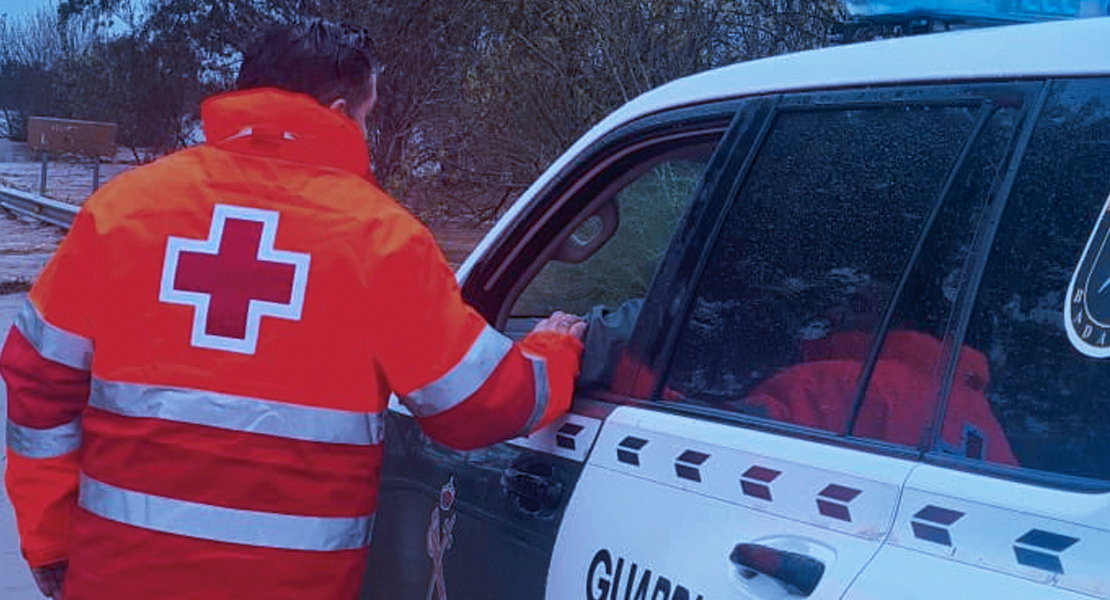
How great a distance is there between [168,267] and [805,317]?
1.04 m

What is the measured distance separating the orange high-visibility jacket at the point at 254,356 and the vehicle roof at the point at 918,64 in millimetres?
543

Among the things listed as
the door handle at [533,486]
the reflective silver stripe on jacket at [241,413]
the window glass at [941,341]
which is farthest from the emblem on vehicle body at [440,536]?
the window glass at [941,341]

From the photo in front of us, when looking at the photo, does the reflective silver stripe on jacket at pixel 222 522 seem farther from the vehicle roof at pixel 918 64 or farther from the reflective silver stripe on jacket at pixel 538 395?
the vehicle roof at pixel 918 64

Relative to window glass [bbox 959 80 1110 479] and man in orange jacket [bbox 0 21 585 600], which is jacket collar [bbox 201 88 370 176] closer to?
man in orange jacket [bbox 0 21 585 600]

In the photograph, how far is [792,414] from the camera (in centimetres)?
237

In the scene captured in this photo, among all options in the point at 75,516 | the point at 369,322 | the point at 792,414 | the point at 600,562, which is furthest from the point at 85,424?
the point at 792,414

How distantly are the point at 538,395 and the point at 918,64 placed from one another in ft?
2.75

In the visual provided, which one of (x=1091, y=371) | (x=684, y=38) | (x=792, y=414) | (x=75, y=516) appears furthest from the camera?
(x=684, y=38)

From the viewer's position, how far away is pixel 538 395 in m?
2.69

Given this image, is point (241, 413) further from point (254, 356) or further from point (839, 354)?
point (839, 354)

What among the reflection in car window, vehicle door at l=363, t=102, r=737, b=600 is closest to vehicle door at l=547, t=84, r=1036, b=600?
vehicle door at l=363, t=102, r=737, b=600

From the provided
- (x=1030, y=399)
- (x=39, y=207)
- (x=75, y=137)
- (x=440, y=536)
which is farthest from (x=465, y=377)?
(x=75, y=137)

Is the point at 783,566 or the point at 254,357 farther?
the point at 254,357

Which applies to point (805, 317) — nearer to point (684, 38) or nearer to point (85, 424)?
point (85, 424)
